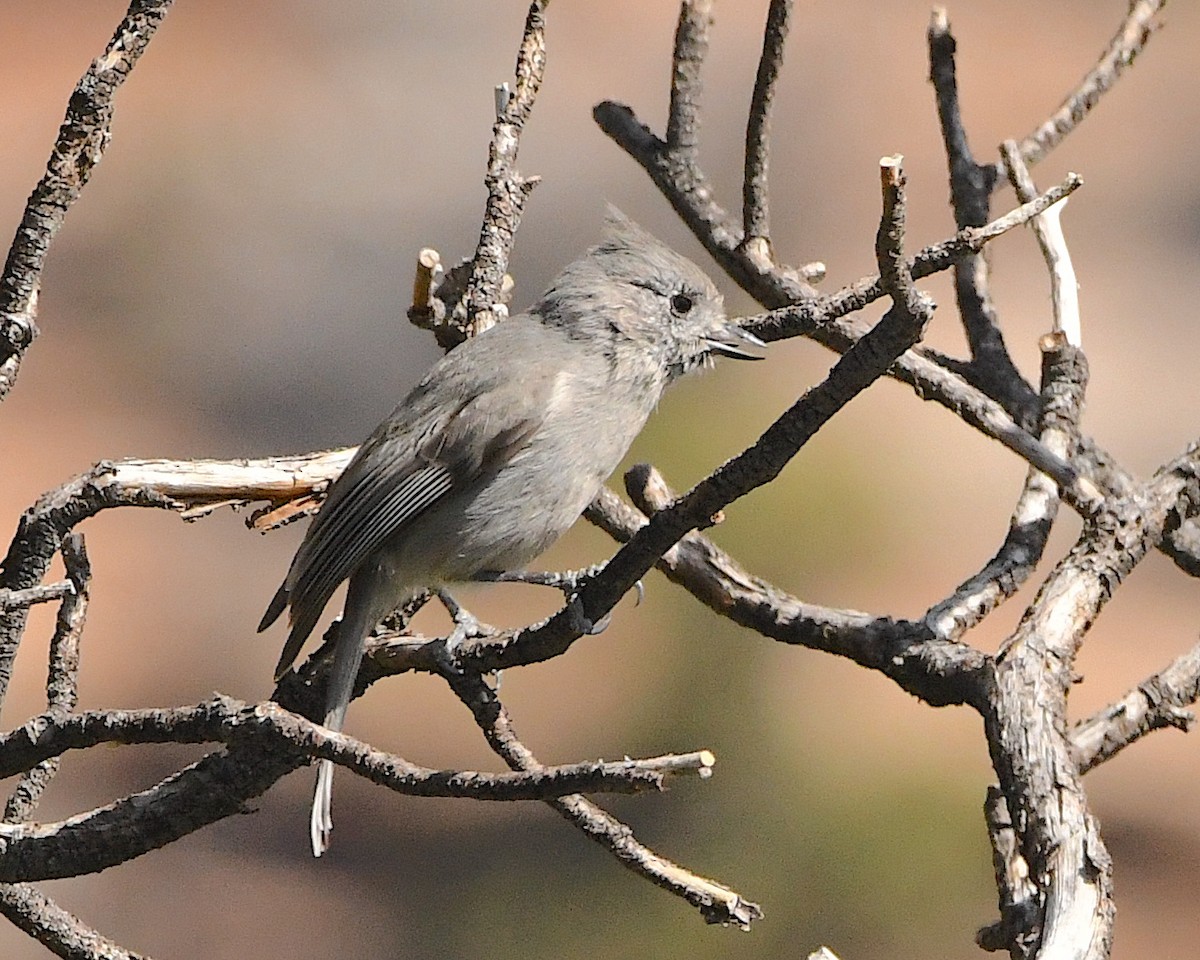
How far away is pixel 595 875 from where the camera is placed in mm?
4703

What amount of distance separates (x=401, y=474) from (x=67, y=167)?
3.51 feet

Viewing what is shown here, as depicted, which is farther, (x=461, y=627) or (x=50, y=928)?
(x=461, y=627)

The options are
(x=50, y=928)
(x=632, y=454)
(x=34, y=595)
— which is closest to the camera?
(x=34, y=595)

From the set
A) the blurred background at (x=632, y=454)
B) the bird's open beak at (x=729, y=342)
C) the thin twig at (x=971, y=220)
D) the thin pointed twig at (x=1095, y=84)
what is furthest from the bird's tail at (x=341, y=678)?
the blurred background at (x=632, y=454)

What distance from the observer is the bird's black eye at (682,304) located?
3012 millimetres

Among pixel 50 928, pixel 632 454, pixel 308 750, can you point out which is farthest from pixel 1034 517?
pixel 632 454

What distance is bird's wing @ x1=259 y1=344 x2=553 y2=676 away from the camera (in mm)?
2693

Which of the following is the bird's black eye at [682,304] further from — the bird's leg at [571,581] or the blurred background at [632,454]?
the blurred background at [632,454]

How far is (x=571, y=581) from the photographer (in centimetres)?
260

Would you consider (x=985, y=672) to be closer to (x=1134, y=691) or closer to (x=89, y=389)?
(x=1134, y=691)

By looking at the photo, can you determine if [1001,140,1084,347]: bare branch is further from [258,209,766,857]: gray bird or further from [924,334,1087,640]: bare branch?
[258,209,766,857]: gray bird

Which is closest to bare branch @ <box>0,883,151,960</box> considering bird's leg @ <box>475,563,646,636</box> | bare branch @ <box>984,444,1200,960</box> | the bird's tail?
the bird's tail

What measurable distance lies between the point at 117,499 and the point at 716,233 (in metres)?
1.23

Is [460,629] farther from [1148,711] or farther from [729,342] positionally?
[1148,711]
